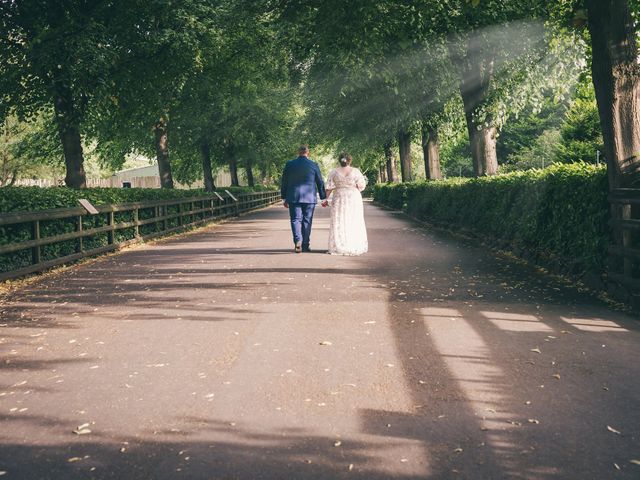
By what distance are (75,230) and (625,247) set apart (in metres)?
9.96

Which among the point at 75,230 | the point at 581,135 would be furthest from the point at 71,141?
the point at 581,135

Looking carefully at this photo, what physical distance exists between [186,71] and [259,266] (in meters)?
12.3

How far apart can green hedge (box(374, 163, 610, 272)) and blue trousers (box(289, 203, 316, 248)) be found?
155 inches

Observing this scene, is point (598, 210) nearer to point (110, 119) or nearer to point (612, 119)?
point (612, 119)

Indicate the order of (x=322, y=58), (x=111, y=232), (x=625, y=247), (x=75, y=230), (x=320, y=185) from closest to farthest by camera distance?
(x=625, y=247), (x=75, y=230), (x=320, y=185), (x=111, y=232), (x=322, y=58)

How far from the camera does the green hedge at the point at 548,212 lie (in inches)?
371

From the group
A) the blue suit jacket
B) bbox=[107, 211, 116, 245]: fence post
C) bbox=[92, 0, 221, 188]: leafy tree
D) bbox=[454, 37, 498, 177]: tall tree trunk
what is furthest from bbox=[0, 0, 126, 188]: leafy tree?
bbox=[454, 37, 498, 177]: tall tree trunk

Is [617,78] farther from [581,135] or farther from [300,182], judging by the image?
[581,135]

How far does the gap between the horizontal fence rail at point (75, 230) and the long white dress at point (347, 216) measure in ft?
15.9

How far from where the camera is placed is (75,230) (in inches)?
546

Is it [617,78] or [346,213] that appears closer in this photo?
[617,78]

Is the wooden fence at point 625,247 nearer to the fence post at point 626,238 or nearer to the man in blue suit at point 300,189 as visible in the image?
the fence post at point 626,238

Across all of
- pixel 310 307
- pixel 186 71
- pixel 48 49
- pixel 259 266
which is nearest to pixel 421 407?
pixel 310 307

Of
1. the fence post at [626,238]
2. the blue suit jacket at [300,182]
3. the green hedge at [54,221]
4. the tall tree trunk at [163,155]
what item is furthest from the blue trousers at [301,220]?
the tall tree trunk at [163,155]
